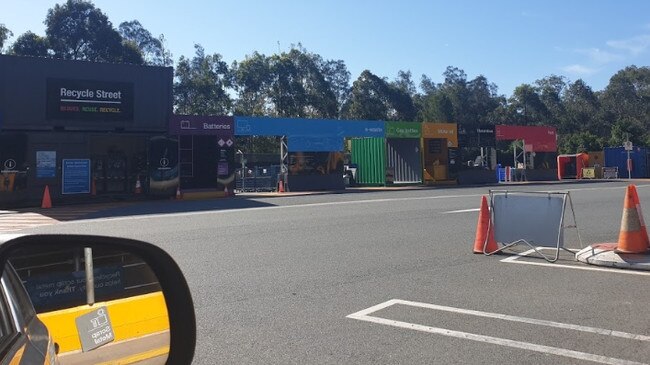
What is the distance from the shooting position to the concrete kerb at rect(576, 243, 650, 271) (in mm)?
8109

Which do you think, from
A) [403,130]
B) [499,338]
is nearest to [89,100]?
[403,130]

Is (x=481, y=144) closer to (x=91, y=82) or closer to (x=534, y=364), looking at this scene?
(x=91, y=82)

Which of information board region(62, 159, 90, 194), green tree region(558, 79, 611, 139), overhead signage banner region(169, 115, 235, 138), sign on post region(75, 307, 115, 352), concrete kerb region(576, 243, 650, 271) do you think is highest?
green tree region(558, 79, 611, 139)

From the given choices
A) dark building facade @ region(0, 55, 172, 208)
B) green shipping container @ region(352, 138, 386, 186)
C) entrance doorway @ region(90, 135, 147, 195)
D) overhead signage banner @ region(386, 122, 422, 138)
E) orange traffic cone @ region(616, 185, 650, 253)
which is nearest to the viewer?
orange traffic cone @ region(616, 185, 650, 253)

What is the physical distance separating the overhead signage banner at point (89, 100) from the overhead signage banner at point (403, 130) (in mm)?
15675

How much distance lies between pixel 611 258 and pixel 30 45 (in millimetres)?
56464

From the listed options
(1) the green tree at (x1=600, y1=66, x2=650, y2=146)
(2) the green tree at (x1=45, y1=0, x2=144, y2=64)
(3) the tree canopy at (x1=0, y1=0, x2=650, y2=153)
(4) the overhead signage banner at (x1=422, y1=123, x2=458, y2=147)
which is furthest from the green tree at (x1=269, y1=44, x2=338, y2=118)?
(1) the green tree at (x1=600, y1=66, x2=650, y2=146)

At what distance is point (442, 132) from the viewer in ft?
119

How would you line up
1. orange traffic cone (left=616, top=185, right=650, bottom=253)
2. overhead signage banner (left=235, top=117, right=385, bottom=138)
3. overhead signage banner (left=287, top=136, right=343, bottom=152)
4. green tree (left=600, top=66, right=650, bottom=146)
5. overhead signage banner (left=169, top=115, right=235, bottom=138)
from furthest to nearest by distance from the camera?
green tree (left=600, top=66, right=650, bottom=146) < overhead signage banner (left=287, top=136, right=343, bottom=152) < overhead signage banner (left=235, top=117, right=385, bottom=138) < overhead signage banner (left=169, top=115, right=235, bottom=138) < orange traffic cone (left=616, top=185, right=650, bottom=253)

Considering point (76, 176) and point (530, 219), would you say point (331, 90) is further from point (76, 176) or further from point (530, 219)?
point (530, 219)

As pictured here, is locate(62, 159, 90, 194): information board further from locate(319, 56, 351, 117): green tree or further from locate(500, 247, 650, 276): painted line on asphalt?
locate(319, 56, 351, 117): green tree

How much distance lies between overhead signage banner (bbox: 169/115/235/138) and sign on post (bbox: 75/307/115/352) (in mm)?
24497

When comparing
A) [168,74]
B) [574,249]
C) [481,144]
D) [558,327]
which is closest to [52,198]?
Result: [168,74]

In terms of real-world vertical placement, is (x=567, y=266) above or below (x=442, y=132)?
below
